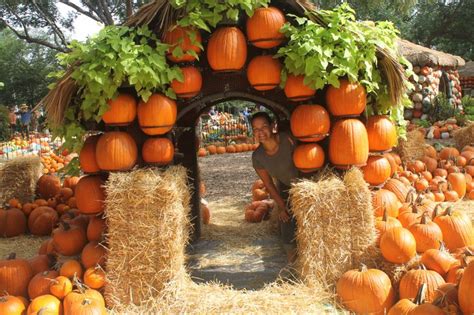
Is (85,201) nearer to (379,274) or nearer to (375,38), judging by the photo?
(379,274)

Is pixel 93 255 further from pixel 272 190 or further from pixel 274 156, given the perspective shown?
pixel 274 156

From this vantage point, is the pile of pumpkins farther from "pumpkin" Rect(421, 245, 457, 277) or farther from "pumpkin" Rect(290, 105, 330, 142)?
"pumpkin" Rect(421, 245, 457, 277)

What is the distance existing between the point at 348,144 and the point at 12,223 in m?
5.41

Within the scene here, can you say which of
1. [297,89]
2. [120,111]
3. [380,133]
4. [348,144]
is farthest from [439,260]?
[120,111]

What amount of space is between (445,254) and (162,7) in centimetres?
338

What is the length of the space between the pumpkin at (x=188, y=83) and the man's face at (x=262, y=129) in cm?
90

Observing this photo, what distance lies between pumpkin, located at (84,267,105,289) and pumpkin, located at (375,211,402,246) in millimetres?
2627

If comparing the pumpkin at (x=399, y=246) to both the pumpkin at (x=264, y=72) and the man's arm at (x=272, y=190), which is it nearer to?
the man's arm at (x=272, y=190)

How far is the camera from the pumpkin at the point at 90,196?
4543mm

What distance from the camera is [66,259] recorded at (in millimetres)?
4805

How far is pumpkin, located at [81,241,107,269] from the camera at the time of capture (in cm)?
442

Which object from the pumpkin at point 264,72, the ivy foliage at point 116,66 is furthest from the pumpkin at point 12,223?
the pumpkin at point 264,72

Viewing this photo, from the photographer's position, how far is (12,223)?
23.0 ft

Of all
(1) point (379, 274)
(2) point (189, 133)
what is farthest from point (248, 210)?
(1) point (379, 274)
